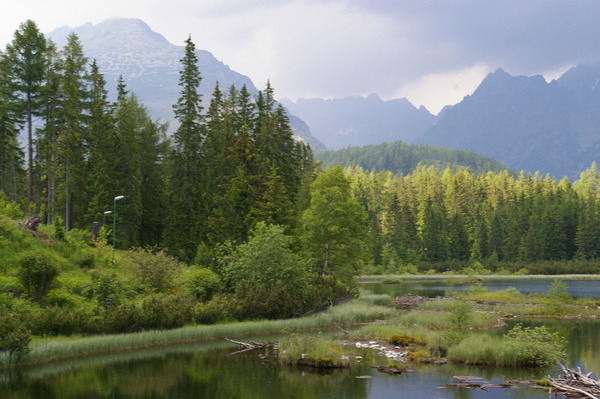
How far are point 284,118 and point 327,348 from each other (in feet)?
159

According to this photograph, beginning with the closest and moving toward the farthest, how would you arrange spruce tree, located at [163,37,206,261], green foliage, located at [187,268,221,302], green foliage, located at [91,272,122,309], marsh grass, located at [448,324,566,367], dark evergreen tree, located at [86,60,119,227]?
marsh grass, located at [448,324,566,367] → green foliage, located at [91,272,122,309] → green foliage, located at [187,268,221,302] → dark evergreen tree, located at [86,60,119,227] → spruce tree, located at [163,37,206,261]

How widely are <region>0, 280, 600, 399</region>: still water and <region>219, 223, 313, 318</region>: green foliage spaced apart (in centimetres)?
1049

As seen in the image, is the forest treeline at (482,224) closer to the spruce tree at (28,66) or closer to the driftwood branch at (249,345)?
the spruce tree at (28,66)

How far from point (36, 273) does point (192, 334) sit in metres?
11.1

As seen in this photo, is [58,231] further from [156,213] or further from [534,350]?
[534,350]

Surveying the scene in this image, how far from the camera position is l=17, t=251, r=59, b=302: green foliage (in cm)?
3459

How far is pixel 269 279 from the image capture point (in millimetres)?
44969

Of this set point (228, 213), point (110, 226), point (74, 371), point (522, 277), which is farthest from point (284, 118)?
point (522, 277)

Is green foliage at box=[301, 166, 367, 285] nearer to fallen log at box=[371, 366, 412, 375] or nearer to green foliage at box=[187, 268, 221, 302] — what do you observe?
green foliage at box=[187, 268, 221, 302]

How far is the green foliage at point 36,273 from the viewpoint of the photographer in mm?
34594

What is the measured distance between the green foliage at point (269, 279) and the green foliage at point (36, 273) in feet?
47.8

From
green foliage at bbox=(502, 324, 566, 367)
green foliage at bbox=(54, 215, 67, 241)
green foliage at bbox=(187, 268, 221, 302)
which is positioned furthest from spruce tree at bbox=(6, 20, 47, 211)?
green foliage at bbox=(502, 324, 566, 367)

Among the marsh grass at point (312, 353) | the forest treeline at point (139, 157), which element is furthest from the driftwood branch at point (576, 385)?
the forest treeline at point (139, 157)

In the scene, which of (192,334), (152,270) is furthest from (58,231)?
(192,334)
